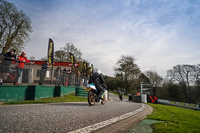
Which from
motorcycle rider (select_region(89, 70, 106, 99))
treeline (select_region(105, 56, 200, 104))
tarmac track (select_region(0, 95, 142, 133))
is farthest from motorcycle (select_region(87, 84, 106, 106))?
treeline (select_region(105, 56, 200, 104))

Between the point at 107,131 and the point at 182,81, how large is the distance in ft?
147

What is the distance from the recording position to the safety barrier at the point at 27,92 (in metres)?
6.60

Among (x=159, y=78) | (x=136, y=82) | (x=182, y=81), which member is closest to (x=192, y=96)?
(x=182, y=81)

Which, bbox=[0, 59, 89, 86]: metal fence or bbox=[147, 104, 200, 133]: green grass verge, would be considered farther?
bbox=[0, 59, 89, 86]: metal fence

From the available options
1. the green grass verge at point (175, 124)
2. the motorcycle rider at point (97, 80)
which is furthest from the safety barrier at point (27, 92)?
the green grass verge at point (175, 124)

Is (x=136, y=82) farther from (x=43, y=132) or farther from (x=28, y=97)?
(x=43, y=132)

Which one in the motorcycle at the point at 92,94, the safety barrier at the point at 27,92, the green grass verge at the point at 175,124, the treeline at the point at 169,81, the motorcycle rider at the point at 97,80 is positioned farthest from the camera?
the treeline at the point at 169,81

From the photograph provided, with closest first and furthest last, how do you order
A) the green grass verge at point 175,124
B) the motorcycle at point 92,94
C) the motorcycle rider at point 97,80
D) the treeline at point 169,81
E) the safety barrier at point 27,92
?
the green grass verge at point 175,124 → the motorcycle at point 92,94 → the safety barrier at point 27,92 → the motorcycle rider at point 97,80 → the treeline at point 169,81

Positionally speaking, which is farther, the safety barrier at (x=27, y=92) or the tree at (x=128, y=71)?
the tree at (x=128, y=71)

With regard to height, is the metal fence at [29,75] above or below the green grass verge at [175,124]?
above

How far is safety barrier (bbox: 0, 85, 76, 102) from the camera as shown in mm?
6604

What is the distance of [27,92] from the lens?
8023mm

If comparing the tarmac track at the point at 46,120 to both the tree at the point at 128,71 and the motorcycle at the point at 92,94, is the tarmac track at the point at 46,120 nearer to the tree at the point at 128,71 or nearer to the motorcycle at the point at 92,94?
the motorcycle at the point at 92,94

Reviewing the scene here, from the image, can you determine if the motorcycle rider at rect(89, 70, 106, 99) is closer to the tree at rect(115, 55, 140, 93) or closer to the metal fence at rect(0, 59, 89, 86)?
the metal fence at rect(0, 59, 89, 86)
